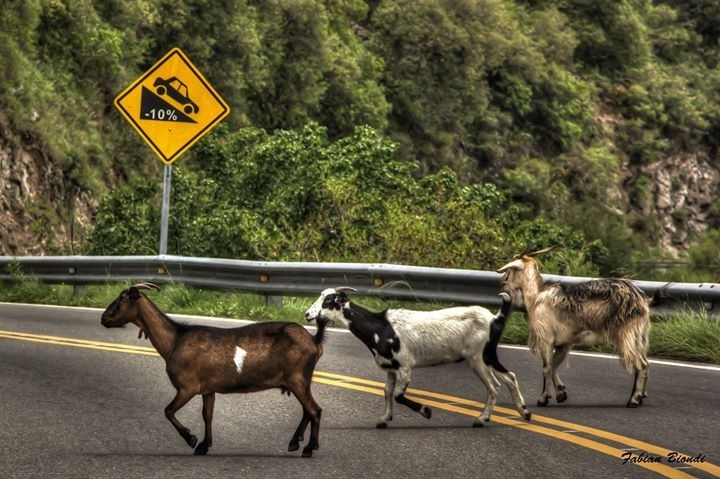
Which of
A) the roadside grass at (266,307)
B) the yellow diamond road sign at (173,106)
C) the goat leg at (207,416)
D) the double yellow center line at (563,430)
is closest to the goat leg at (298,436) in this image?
the goat leg at (207,416)

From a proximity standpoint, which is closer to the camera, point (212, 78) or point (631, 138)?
point (212, 78)

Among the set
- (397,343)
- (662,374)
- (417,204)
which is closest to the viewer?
(397,343)

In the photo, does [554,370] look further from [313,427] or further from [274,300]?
[274,300]

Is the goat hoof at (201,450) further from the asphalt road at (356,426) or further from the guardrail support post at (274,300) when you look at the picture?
the guardrail support post at (274,300)

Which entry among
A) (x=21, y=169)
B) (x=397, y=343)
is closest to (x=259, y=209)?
(x=21, y=169)

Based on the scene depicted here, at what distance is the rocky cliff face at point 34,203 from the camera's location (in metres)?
30.7

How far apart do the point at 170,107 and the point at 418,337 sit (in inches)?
499

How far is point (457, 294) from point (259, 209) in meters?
11.0

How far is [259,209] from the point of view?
86.7 feet

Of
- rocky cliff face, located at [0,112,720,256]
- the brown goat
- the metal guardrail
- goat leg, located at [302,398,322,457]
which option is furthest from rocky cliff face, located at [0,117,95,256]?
the brown goat

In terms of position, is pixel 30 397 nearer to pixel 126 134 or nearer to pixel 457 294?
pixel 457 294

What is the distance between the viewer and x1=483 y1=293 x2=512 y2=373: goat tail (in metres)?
9.27

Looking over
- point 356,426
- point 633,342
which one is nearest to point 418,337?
point 356,426

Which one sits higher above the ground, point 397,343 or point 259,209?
point 397,343
